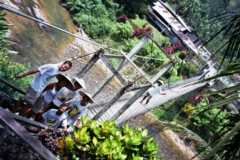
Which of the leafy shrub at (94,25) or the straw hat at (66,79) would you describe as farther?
the leafy shrub at (94,25)

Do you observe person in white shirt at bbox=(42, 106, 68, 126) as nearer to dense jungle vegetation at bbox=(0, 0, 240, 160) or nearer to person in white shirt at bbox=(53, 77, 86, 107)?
person in white shirt at bbox=(53, 77, 86, 107)

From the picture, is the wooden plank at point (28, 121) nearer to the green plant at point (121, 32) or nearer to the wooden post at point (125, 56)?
the wooden post at point (125, 56)

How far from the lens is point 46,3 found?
1557cm

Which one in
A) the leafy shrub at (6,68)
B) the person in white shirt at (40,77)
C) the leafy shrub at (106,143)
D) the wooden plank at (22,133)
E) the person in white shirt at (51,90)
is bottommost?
the leafy shrub at (106,143)

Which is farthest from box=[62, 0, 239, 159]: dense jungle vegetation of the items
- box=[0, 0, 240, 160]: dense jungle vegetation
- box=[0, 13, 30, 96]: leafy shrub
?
box=[0, 13, 30, 96]: leafy shrub

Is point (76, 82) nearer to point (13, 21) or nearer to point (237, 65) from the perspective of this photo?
point (237, 65)

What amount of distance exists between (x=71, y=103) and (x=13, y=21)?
611 centimetres

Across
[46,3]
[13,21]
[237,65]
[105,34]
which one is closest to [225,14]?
[237,65]

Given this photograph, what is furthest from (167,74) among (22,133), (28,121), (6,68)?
(22,133)

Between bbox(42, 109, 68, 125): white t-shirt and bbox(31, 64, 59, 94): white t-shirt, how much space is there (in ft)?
1.20

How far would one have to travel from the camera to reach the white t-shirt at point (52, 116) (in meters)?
7.26

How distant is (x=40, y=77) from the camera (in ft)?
22.8

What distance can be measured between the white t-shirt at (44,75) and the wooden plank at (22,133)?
1.10 meters

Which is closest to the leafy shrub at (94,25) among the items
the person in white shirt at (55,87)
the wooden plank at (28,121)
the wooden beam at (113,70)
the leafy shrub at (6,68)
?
the leafy shrub at (6,68)
